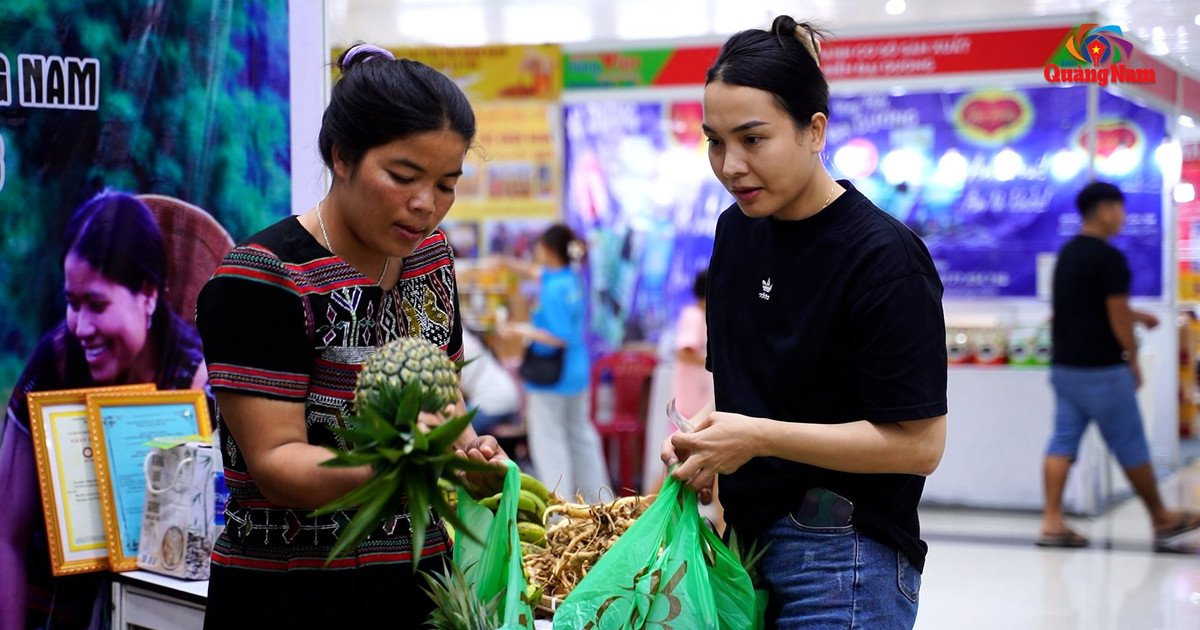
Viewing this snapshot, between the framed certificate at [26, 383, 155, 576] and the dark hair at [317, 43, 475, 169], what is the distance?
150 centimetres

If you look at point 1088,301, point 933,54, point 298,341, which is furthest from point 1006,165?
point 298,341

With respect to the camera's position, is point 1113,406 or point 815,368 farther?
point 1113,406

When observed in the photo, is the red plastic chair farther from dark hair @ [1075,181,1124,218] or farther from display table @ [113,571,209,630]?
display table @ [113,571,209,630]

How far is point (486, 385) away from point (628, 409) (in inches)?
71.9

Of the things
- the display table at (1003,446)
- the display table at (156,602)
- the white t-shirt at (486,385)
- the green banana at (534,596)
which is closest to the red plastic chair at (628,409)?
the display table at (1003,446)

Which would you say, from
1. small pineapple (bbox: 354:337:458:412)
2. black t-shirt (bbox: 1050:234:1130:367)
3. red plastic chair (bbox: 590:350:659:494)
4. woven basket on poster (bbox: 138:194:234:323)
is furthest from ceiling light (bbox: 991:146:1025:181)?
small pineapple (bbox: 354:337:458:412)

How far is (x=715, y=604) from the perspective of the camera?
6.08 feet

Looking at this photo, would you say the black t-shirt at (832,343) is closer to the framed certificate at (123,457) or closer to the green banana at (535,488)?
the green banana at (535,488)

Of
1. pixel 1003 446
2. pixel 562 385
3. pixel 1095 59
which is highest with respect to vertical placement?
pixel 1095 59

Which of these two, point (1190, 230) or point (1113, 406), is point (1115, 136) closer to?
point (1113, 406)

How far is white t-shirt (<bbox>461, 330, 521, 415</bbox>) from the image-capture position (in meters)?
6.47

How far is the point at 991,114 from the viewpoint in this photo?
28.3ft

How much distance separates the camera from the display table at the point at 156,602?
2.56m

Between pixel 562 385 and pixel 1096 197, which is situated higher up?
pixel 1096 197
